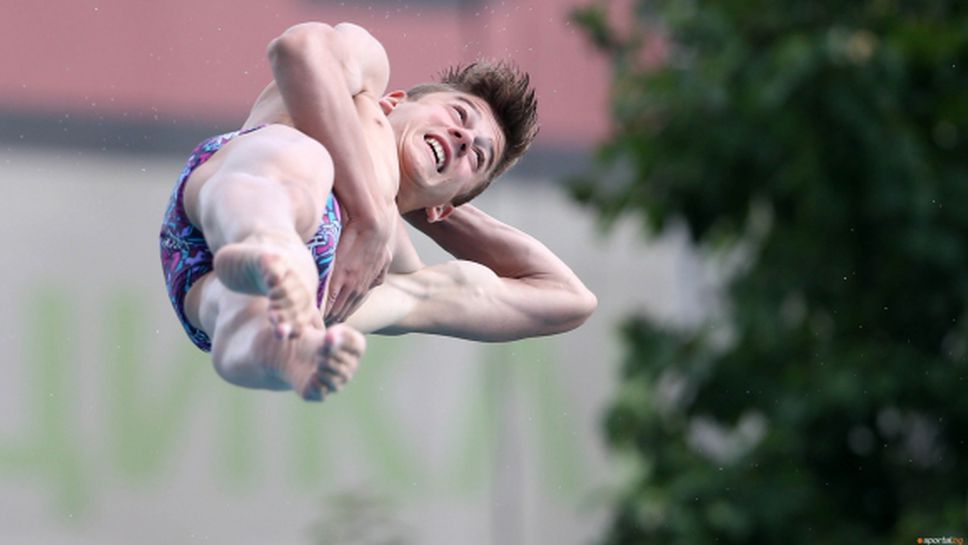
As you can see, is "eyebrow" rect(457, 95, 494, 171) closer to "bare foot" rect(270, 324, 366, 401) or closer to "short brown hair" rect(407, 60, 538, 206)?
"short brown hair" rect(407, 60, 538, 206)

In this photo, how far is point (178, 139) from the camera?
18.4ft

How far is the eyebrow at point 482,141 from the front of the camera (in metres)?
2.50

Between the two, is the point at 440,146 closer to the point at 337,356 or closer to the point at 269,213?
the point at 269,213

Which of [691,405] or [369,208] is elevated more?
[691,405]

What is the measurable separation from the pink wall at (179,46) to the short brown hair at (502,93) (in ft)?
8.91

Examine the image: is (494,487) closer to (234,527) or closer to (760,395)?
(234,527)

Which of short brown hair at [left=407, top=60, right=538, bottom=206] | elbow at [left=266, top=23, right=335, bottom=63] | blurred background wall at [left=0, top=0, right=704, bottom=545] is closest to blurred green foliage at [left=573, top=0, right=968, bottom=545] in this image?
blurred background wall at [left=0, top=0, right=704, bottom=545]

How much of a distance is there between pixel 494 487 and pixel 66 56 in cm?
197

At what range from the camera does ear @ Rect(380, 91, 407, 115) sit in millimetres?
2537

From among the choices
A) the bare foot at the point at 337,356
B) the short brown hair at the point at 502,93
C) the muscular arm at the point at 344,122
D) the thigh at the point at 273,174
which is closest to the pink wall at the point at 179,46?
the short brown hair at the point at 502,93

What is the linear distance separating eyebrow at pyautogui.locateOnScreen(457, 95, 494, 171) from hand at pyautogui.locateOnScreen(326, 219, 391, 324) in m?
0.20

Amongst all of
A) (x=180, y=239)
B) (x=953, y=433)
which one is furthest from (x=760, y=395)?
(x=180, y=239)

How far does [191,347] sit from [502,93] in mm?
3369

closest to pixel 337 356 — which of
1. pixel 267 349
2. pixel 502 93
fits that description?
pixel 267 349
